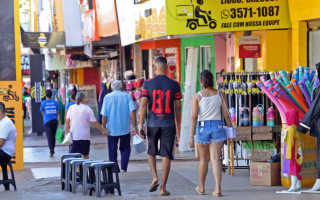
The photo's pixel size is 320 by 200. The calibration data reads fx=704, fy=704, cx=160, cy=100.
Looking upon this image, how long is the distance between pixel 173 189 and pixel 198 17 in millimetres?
4414

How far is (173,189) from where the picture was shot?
11008 millimetres

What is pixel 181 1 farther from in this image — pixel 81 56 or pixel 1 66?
pixel 81 56

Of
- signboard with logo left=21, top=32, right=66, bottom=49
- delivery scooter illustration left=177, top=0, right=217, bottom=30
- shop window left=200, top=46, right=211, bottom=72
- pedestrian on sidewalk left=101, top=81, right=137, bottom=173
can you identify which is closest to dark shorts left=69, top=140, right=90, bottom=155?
pedestrian on sidewalk left=101, top=81, right=137, bottom=173

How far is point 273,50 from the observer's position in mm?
14219

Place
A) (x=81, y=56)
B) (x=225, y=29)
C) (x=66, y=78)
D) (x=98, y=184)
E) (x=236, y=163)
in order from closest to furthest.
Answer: (x=98, y=184) < (x=236, y=163) < (x=225, y=29) < (x=81, y=56) < (x=66, y=78)

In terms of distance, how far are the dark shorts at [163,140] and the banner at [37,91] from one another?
15.1m

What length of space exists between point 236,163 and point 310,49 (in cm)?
260

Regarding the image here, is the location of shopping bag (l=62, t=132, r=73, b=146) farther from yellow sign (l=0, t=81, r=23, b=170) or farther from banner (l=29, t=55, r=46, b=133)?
banner (l=29, t=55, r=46, b=133)

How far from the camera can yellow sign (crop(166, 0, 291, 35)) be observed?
13.9m

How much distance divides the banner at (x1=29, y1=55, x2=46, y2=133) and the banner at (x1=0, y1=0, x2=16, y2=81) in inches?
395

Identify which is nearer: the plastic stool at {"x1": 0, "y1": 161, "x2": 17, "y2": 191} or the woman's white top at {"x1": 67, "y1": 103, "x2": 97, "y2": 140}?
the plastic stool at {"x1": 0, "y1": 161, "x2": 17, "y2": 191}

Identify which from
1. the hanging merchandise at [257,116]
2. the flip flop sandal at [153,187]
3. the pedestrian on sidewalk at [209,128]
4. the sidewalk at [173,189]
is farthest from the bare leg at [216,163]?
the hanging merchandise at [257,116]

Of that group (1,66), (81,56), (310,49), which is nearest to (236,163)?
(310,49)

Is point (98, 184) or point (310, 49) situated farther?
point (310, 49)
